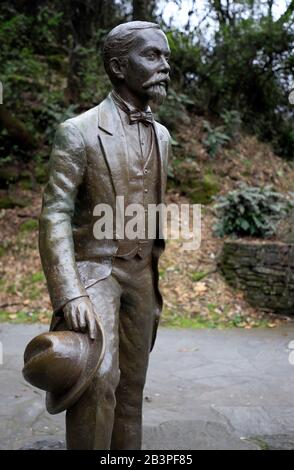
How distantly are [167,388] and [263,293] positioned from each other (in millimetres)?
2992

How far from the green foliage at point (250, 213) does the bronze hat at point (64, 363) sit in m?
6.12

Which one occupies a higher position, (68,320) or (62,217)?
(62,217)

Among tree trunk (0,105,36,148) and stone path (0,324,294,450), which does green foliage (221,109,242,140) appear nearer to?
tree trunk (0,105,36,148)

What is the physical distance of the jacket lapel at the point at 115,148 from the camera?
2.44m

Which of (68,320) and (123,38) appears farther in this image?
(123,38)

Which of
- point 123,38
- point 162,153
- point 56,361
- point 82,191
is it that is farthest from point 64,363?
point 123,38

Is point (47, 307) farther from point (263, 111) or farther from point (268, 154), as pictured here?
point (263, 111)

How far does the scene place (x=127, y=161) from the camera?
2473 millimetres

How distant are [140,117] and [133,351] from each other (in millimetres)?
1097

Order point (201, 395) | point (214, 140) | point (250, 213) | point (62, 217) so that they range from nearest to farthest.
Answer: point (62, 217), point (201, 395), point (250, 213), point (214, 140)

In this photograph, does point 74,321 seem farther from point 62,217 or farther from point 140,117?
point 140,117

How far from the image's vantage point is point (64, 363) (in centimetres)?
205
